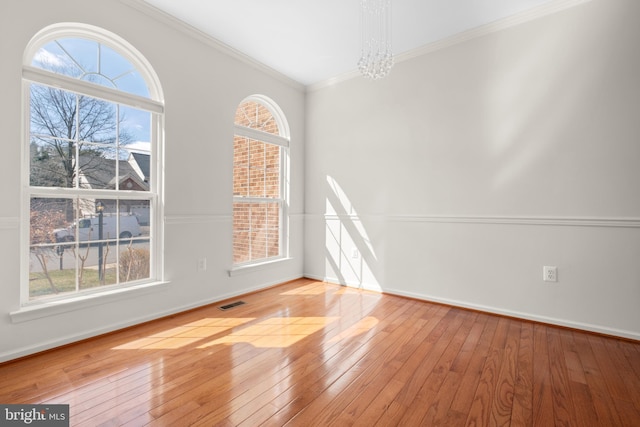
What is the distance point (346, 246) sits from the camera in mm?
3961

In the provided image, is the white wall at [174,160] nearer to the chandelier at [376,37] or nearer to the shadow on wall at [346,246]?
the shadow on wall at [346,246]

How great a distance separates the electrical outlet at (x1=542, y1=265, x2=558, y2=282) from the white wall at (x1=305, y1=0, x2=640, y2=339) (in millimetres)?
47

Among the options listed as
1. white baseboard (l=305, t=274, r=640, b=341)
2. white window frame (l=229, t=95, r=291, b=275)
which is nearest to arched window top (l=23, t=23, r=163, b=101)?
white window frame (l=229, t=95, r=291, b=275)

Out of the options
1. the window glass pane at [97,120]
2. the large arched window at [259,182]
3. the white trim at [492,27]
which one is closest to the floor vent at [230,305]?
→ the large arched window at [259,182]

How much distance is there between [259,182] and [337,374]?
2614 millimetres

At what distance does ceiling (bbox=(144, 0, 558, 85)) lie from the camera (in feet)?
8.55

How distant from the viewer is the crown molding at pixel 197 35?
2.59m

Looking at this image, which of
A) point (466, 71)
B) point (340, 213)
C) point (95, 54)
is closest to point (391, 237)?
point (340, 213)

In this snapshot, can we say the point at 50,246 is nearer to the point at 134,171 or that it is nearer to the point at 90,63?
the point at 134,171

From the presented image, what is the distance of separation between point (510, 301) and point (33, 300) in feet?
13.0

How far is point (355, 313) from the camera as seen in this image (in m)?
2.96

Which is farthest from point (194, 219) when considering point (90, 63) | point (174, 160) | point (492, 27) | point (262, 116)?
point (492, 27)

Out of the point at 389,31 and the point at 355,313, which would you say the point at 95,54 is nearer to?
the point at 389,31

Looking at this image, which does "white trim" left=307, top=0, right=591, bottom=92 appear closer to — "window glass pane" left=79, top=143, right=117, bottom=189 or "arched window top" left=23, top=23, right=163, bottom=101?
"arched window top" left=23, top=23, right=163, bottom=101
